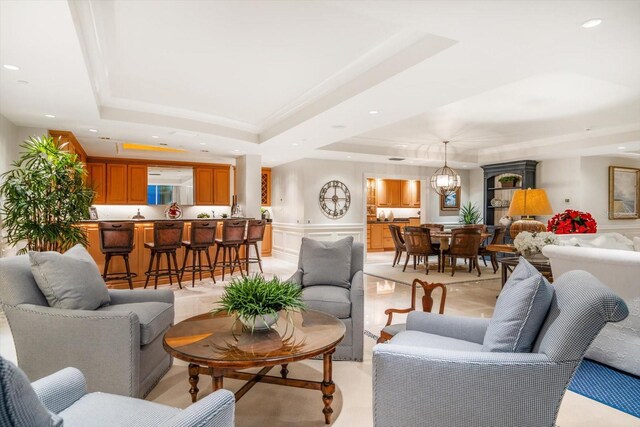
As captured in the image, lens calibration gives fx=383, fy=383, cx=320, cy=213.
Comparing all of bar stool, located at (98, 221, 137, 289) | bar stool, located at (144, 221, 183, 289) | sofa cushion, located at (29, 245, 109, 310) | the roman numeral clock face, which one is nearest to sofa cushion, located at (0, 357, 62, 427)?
sofa cushion, located at (29, 245, 109, 310)

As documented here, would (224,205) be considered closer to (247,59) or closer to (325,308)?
(247,59)

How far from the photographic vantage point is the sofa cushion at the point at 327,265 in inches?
135

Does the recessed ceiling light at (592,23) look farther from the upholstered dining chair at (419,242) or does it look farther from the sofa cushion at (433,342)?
the upholstered dining chair at (419,242)

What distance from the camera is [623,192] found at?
8094mm

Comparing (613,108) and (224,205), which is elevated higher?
(613,108)

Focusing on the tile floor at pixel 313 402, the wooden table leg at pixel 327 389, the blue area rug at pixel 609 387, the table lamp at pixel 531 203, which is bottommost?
the tile floor at pixel 313 402

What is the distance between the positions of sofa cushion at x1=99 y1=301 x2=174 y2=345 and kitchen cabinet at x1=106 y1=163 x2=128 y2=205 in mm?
6464

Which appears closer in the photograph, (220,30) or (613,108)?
(220,30)

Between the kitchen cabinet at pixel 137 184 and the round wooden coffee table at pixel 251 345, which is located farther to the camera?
the kitchen cabinet at pixel 137 184

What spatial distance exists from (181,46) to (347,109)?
1.84m

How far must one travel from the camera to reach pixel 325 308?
9.91 feet

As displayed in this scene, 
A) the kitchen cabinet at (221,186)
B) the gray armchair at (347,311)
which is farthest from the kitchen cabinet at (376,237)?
the gray armchair at (347,311)

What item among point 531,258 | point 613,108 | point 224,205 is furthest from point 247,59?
point 224,205

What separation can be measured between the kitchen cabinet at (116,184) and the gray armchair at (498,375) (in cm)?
831
